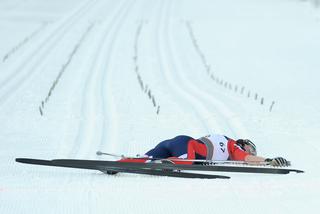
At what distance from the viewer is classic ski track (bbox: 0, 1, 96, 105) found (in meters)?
12.0

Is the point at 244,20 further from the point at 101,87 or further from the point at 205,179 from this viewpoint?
the point at 205,179

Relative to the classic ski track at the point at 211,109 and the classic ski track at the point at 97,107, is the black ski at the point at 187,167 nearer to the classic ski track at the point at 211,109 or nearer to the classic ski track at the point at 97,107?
the classic ski track at the point at 97,107

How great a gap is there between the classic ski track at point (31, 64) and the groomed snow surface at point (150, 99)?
0.05m

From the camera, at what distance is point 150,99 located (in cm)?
1116

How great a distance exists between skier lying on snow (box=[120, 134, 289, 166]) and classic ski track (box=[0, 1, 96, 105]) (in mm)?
5261

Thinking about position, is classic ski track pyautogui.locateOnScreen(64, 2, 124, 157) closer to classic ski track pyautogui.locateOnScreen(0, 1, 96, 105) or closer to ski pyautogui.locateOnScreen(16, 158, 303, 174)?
ski pyautogui.locateOnScreen(16, 158, 303, 174)

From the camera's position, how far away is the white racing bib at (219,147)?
654cm

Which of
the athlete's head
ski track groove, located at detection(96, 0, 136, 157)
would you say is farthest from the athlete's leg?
ski track groove, located at detection(96, 0, 136, 157)

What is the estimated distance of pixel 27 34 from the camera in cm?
1986

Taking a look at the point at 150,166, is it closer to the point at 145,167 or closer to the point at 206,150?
the point at 145,167

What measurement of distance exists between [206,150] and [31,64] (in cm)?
946

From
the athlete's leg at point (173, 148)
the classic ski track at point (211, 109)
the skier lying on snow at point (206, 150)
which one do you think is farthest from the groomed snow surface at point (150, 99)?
the athlete's leg at point (173, 148)

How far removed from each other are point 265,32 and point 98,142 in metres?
15.0

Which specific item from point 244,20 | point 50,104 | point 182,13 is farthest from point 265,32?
point 50,104
